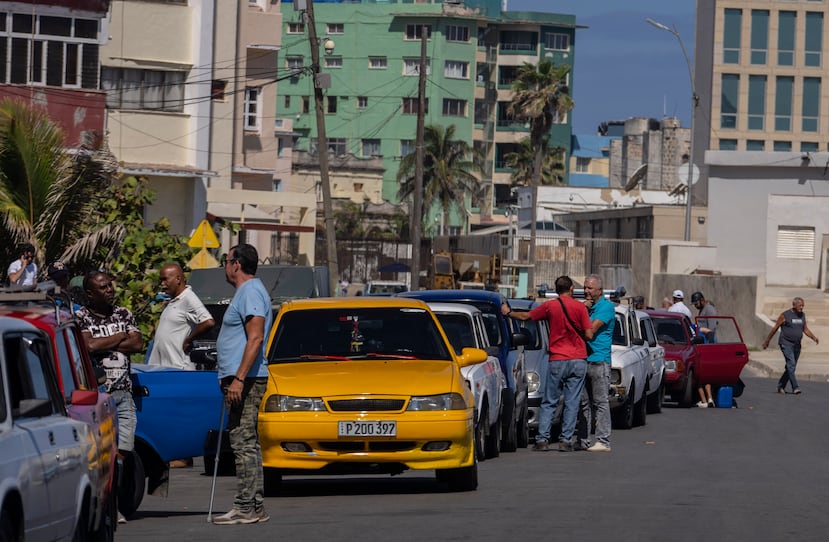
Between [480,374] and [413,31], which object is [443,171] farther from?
[480,374]

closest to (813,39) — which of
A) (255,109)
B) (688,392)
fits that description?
(255,109)

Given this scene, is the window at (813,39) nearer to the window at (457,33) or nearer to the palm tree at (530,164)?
the palm tree at (530,164)

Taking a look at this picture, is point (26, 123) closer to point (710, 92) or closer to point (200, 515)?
point (200, 515)

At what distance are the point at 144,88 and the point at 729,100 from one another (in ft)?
151

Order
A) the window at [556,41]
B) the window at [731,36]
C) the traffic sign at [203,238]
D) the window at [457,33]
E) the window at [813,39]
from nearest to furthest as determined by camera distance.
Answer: the traffic sign at [203,238], the window at [731,36], the window at [813,39], the window at [457,33], the window at [556,41]

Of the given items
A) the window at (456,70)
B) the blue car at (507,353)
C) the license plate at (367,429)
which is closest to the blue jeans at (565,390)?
the blue car at (507,353)

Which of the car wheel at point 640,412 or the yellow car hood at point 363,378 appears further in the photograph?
the car wheel at point 640,412

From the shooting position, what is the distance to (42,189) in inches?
845

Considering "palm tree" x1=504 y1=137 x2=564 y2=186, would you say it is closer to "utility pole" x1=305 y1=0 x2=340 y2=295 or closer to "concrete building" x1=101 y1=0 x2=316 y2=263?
"concrete building" x1=101 y1=0 x2=316 y2=263

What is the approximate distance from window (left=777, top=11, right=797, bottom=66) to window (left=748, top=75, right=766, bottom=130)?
1.56 metres

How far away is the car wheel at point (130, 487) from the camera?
1156 cm

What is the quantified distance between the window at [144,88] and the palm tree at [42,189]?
20.1 metres

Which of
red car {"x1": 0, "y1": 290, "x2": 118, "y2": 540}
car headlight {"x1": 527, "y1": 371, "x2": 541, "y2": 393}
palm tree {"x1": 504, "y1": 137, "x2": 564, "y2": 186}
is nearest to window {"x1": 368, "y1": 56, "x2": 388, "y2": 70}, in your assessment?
palm tree {"x1": 504, "y1": 137, "x2": 564, "y2": 186}

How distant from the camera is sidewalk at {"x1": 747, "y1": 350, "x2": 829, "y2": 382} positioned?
39250 mm
